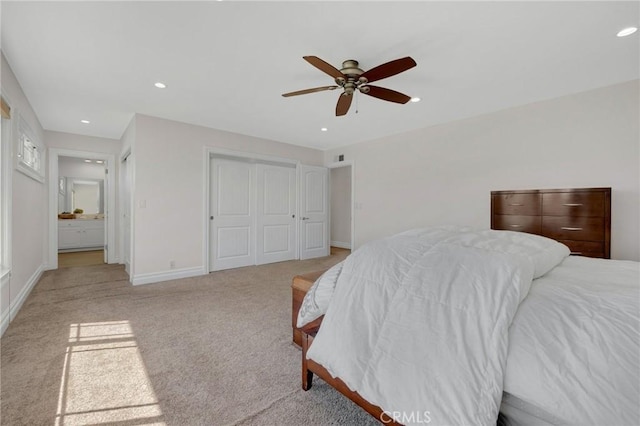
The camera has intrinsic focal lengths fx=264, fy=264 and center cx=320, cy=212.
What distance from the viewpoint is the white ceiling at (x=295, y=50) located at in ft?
5.85

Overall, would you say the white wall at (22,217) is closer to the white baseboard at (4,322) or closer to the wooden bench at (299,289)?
the white baseboard at (4,322)

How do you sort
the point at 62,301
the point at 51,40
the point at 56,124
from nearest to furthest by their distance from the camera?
the point at 51,40 → the point at 62,301 → the point at 56,124

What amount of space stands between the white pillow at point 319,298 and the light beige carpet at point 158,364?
0.47 m

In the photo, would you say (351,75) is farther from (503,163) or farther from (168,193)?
(168,193)

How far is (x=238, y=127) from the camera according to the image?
438cm

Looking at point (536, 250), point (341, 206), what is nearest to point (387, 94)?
point (536, 250)

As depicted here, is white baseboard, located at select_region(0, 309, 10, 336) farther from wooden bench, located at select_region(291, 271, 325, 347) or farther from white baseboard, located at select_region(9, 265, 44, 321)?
wooden bench, located at select_region(291, 271, 325, 347)

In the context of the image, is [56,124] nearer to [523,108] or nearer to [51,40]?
[51,40]

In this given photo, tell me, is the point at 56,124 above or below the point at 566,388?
above

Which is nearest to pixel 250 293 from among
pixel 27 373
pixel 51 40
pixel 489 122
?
pixel 27 373

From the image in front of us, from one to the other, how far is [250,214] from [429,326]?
14.1ft

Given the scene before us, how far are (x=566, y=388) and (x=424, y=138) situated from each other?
4.03 meters

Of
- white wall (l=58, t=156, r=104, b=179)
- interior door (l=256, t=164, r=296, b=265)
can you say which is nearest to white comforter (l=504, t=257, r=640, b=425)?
interior door (l=256, t=164, r=296, b=265)

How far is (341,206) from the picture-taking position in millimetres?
7387
